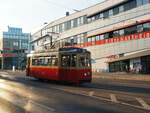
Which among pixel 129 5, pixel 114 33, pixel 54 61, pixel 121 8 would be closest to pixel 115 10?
pixel 121 8

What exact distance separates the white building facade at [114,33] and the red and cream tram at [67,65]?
43.4 feet

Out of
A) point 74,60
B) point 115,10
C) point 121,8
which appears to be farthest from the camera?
point 115,10

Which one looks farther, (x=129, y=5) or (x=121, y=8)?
(x=121, y=8)

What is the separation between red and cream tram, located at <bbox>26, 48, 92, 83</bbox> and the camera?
1445 cm

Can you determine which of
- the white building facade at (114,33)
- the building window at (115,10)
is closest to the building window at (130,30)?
the white building facade at (114,33)

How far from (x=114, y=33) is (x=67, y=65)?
895 inches

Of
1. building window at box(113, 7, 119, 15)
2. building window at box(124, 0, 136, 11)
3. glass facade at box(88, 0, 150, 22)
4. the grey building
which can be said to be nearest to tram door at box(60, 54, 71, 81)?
glass facade at box(88, 0, 150, 22)

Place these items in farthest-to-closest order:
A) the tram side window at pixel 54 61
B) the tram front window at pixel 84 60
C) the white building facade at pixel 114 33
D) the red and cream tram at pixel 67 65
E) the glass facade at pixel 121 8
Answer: the glass facade at pixel 121 8
the white building facade at pixel 114 33
the tram side window at pixel 54 61
the tram front window at pixel 84 60
the red and cream tram at pixel 67 65

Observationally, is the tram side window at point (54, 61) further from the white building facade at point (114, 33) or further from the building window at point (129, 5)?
the building window at point (129, 5)

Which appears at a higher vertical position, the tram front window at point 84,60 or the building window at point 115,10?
the building window at point 115,10

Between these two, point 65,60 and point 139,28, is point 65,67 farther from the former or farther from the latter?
point 139,28

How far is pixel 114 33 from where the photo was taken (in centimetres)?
3562

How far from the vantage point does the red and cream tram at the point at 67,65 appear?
14.5 meters

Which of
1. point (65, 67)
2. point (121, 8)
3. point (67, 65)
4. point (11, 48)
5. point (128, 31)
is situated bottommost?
point (65, 67)
